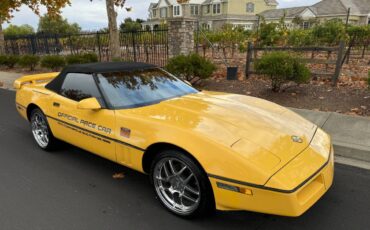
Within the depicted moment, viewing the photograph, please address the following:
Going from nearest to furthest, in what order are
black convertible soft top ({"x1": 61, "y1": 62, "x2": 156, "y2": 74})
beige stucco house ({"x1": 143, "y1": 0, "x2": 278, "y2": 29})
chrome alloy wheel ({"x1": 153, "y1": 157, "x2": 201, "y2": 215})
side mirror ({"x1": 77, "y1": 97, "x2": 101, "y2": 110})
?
chrome alloy wheel ({"x1": 153, "y1": 157, "x2": 201, "y2": 215})
side mirror ({"x1": 77, "y1": 97, "x2": 101, "y2": 110})
black convertible soft top ({"x1": 61, "y1": 62, "x2": 156, "y2": 74})
beige stucco house ({"x1": 143, "y1": 0, "x2": 278, "y2": 29})

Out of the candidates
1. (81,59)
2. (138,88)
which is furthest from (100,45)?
(138,88)

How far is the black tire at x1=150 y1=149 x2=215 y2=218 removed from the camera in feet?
8.18

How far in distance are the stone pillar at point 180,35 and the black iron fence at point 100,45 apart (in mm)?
356

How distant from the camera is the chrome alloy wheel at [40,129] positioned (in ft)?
14.2

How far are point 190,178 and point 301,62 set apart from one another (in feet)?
17.7

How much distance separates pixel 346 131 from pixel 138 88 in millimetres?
3352

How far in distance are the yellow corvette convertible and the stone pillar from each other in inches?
269

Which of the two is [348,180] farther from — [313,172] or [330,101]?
[330,101]

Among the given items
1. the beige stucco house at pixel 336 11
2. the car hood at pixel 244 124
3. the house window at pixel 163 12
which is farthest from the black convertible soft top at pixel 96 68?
the house window at pixel 163 12

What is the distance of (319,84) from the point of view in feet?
24.7

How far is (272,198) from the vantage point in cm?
219

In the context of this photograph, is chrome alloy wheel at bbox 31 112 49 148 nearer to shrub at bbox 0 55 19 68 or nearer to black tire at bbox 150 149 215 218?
black tire at bbox 150 149 215 218

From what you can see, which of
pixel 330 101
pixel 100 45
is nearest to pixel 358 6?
pixel 100 45

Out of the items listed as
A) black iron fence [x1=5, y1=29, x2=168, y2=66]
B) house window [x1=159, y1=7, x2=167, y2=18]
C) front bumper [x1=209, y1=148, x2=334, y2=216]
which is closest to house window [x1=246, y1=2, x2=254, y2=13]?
house window [x1=159, y1=7, x2=167, y2=18]
